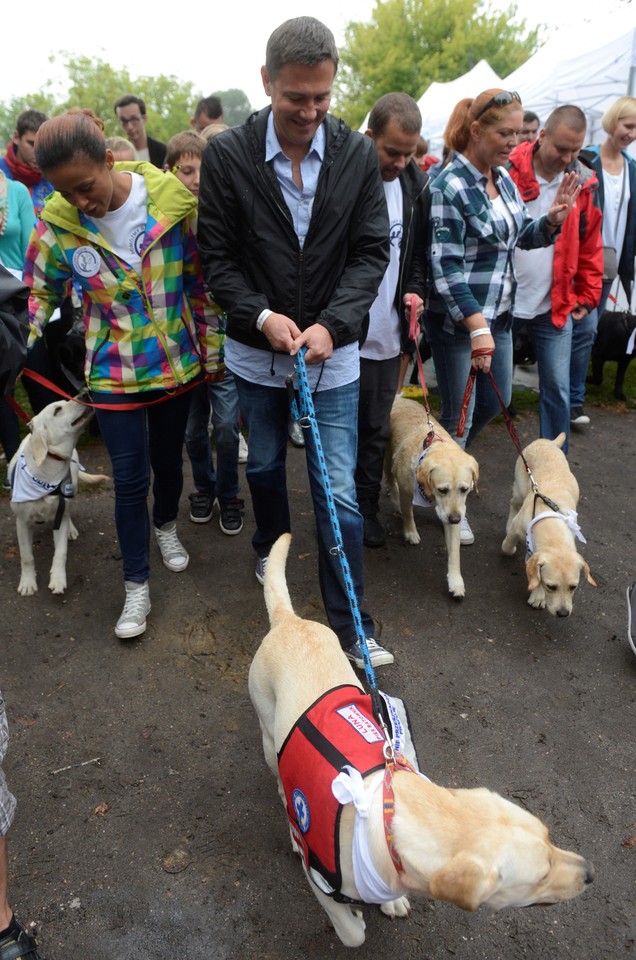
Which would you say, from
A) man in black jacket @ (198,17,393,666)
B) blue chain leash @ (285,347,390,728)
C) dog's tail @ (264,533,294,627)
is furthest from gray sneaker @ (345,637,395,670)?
dog's tail @ (264,533,294,627)

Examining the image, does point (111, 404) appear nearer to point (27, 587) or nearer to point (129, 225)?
point (129, 225)

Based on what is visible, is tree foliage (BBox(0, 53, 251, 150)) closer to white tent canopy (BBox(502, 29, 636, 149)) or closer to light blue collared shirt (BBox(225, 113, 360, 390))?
white tent canopy (BBox(502, 29, 636, 149))

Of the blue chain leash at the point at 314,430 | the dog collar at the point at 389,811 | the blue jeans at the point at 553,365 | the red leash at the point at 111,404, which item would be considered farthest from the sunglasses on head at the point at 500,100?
the dog collar at the point at 389,811

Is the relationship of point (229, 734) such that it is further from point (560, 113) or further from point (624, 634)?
point (560, 113)

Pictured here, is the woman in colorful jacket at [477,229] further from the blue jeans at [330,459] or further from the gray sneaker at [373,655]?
the gray sneaker at [373,655]

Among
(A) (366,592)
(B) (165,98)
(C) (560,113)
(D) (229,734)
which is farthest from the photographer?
(B) (165,98)

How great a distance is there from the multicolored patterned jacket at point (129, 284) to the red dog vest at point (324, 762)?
1.83 metres

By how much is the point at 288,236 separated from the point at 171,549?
2.09m

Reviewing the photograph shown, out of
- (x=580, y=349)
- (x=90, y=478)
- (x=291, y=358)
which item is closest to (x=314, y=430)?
(x=291, y=358)

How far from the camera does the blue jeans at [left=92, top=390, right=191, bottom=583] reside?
10.2ft

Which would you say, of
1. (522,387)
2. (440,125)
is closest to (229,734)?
(522,387)

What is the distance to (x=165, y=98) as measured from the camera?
4103 centimetres

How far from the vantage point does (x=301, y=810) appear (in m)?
1.79

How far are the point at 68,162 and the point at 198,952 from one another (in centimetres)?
280
